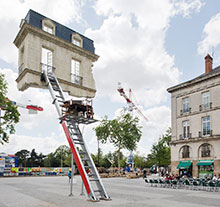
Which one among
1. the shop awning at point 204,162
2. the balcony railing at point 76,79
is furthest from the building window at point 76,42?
the shop awning at point 204,162

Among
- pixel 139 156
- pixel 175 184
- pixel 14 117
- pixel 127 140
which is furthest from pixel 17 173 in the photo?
pixel 139 156

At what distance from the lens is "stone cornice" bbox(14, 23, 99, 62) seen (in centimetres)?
1388

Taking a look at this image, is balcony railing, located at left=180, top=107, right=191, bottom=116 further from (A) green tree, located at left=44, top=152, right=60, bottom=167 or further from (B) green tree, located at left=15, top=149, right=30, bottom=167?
(B) green tree, located at left=15, top=149, right=30, bottom=167

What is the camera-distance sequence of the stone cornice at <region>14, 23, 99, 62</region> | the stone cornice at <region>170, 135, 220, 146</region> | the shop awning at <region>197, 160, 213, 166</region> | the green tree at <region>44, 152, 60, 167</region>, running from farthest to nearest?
1. the green tree at <region>44, 152, 60, 167</region>
2. the shop awning at <region>197, 160, 213, 166</region>
3. the stone cornice at <region>170, 135, 220, 146</region>
4. the stone cornice at <region>14, 23, 99, 62</region>

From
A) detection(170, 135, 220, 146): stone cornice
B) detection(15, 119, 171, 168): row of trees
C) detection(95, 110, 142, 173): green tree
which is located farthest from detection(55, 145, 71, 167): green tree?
detection(170, 135, 220, 146): stone cornice

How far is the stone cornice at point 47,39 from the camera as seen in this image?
1388 cm

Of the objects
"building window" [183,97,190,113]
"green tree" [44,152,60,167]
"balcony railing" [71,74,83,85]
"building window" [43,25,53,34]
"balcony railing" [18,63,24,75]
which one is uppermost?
"building window" [43,25,53,34]

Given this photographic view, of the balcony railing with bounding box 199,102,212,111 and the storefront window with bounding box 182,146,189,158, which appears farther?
the storefront window with bounding box 182,146,189,158

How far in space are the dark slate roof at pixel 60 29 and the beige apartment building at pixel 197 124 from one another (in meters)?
23.0

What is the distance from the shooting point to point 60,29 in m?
15.3

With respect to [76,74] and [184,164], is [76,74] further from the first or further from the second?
[184,164]

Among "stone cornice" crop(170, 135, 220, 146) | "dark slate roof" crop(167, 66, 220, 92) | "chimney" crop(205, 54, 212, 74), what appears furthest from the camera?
"chimney" crop(205, 54, 212, 74)

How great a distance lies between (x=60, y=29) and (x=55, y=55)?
1.60 metres

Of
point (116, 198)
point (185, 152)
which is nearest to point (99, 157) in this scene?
point (185, 152)
